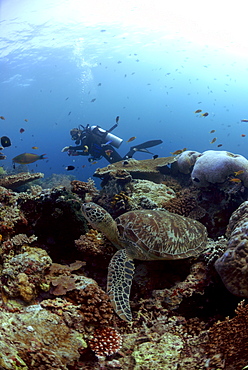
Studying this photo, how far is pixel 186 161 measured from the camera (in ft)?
27.3

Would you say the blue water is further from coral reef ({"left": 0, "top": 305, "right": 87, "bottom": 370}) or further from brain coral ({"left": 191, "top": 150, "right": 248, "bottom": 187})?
coral reef ({"left": 0, "top": 305, "right": 87, "bottom": 370})

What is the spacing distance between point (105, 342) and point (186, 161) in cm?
696

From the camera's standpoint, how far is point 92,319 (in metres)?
2.69

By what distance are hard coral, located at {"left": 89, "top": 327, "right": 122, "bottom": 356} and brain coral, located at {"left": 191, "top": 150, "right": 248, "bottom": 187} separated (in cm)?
480

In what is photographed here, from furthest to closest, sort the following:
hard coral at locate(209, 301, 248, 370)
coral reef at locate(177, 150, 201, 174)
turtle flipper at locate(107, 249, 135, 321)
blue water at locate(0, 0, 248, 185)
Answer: blue water at locate(0, 0, 248, 185), coral reef at locate(177, 150, 201, 174), turtle flipper at locate(107, 249, 135, 321), hard coral at locate(209, 301, 248, 370)

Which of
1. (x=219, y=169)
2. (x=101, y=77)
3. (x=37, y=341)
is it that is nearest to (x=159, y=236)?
(x=37, y=341)

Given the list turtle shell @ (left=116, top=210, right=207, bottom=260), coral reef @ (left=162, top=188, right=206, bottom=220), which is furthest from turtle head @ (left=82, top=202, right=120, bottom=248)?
coral reef @ (left=162, top=188, right=206, bottom=220)

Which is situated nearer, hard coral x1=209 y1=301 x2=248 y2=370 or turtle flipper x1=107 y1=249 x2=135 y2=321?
hard coral x1=209 y1=301 x2=248 y2=370

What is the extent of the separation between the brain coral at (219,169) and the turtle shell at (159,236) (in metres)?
2.50

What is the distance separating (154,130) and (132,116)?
837 inches

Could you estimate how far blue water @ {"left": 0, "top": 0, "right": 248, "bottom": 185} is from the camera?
3155cm

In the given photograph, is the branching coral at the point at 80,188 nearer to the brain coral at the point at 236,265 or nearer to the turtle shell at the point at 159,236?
the turtle shell at the point at 159,236

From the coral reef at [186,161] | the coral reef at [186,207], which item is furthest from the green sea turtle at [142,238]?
the coral reef at [186,161]

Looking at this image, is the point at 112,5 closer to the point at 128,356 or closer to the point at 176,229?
the point at 176,229
